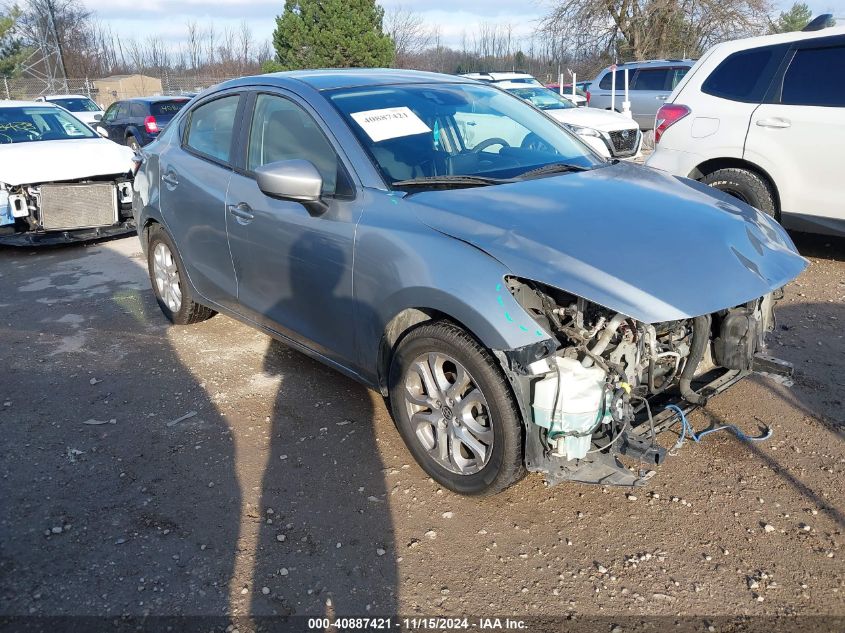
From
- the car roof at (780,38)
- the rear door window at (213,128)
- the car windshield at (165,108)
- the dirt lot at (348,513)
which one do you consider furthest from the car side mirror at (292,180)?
the car windshield at (165,108)

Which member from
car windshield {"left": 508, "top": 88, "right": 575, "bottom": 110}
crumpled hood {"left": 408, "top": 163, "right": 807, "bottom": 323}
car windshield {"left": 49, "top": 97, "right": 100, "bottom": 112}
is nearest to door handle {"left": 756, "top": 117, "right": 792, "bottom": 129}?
crumpled hood {"left": 408, "top": 163, "right": 807, "bottom": 323}

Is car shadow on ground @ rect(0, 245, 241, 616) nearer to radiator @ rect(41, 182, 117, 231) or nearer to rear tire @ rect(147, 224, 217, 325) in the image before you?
rear tire @ rect(147, 224, 217, 325)

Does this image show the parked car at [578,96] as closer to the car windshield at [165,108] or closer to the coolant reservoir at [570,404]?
the car windshield at [165,108]

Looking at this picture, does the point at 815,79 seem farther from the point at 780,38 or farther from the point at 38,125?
the point at 38,125

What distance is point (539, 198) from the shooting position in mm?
3158

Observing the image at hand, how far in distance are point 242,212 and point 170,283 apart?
5.29ft

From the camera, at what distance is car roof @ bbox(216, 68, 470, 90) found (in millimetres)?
3852

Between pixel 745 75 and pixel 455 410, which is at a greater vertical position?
pixel 745 75

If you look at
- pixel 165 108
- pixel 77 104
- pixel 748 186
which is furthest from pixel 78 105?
pixel 748 186

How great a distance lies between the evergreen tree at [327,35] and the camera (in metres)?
23.5

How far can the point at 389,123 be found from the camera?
355 centimetres

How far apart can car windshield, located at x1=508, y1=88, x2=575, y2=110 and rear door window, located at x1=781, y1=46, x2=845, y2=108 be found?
22.2ft

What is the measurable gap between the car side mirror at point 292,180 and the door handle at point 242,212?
606mm

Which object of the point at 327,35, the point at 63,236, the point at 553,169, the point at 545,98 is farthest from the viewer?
the point at 327,35
